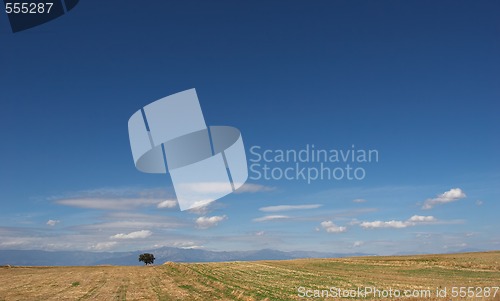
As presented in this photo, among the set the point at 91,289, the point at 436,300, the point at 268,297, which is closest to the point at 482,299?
the point at 436,300

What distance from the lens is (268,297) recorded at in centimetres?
3244

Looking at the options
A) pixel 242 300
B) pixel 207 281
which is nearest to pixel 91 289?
pixel 207 281

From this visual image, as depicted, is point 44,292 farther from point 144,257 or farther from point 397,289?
point 144,257

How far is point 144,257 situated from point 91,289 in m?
83.3

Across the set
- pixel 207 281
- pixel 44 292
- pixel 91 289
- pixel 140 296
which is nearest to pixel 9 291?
pixel 44 292

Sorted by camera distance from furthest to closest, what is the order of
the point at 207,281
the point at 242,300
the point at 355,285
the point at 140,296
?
the point at 207,281, the point at 355,285, the point at 140,296, the point at 242,300

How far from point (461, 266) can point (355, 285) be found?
134 feet

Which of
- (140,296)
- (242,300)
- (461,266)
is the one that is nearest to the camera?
(242,300)

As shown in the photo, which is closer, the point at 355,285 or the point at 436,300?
the point at 436,300

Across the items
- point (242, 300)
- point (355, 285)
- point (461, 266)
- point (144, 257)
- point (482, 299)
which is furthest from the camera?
point (144, 257)

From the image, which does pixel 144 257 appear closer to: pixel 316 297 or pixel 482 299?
pixel 316 297

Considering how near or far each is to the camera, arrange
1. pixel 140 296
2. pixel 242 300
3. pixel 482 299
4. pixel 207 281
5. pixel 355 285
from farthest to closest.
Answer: pixel 207 281
pixel 355 285
pixel 140 296
pixel 242 300
pixel 482 299

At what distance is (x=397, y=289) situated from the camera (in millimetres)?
37188

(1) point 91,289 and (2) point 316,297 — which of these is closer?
(2) point 316,297
